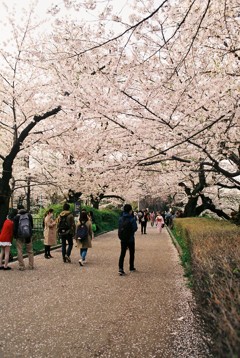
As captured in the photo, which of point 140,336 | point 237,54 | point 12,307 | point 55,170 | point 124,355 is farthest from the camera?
point 55,170

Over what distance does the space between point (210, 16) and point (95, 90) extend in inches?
112

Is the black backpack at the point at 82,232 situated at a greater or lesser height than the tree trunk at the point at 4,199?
lesser

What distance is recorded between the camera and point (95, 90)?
7.96 metres

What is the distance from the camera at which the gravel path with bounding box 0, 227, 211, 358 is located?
3.84 metres

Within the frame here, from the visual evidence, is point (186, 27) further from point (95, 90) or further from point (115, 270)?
point (115, 270)

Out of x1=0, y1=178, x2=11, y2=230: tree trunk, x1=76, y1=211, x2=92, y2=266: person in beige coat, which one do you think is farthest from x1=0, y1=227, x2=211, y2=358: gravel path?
x1=0, y1=178, x2=11, y2=230: tree trunk

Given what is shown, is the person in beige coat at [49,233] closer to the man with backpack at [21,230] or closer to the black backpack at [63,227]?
the black backpack at [63,227]

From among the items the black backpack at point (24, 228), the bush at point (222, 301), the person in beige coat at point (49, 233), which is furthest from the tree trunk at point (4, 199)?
the bush at point (222, 301)

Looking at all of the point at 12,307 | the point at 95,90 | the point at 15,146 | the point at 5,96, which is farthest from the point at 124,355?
the point at 5,96

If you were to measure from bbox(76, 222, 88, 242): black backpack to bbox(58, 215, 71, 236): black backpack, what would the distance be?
0.70 meters

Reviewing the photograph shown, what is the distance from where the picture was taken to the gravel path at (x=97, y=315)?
3.84 meters

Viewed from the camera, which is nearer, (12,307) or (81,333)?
(81,333)

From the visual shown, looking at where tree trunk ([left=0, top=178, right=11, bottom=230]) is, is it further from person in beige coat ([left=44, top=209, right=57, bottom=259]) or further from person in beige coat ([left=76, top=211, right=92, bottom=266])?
person in beige coat ([left=76, top=211, right=92, bottom=266])

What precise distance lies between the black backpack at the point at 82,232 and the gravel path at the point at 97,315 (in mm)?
1359
